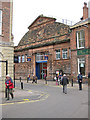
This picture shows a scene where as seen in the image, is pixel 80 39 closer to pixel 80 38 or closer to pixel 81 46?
pixel 80 38

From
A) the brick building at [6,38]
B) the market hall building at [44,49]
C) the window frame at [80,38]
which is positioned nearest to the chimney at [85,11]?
the window frame at [80,38]

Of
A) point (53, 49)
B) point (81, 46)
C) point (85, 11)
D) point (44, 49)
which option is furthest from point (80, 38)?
point (44, 49)

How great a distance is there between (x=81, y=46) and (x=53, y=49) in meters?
6.45

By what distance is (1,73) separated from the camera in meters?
14.3

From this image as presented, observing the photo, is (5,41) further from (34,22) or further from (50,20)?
(34,22)

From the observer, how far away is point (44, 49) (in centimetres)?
3092

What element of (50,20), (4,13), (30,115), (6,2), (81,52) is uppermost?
(50,20)

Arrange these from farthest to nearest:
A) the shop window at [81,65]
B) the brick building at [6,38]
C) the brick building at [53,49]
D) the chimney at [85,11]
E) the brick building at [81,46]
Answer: the chimney at [85,11], the brick building at [53,49], the shop window at [81,65], the brick building at [81,46], the brick building at [6,38]

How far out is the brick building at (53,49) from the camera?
23.9 metres

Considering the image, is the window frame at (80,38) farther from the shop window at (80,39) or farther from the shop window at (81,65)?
the shop window at (81,65)

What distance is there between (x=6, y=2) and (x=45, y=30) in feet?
55.6

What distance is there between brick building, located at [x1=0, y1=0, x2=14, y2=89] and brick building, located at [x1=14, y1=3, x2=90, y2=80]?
463 inches

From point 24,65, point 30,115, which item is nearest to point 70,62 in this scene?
point 24,65

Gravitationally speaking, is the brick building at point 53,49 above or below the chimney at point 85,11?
below
